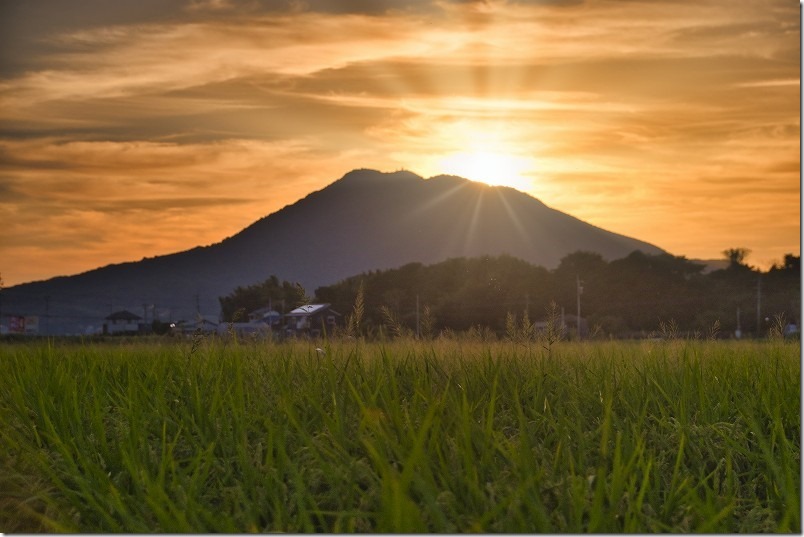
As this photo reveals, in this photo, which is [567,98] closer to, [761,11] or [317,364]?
[761,11]

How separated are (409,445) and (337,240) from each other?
487 cm

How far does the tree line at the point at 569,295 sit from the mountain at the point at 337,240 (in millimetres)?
299

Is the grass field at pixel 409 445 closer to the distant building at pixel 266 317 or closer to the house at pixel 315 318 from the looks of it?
the house at pixel 315 318

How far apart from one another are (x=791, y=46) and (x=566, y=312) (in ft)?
24.8

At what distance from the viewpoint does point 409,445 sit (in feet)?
12.9

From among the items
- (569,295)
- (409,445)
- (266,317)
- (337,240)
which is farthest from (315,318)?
(569,295)

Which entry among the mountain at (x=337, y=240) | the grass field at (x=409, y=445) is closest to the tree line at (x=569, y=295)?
the mountain at (x=337, y=240)

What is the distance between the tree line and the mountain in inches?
11.8

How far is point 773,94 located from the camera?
6.06m

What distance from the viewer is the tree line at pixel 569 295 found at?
783 cm

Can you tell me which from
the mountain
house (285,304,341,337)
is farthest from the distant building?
the mountain

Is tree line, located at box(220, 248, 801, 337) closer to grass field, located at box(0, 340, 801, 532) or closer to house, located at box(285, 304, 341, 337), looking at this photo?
house, located at box(285, 304, 341, 337)

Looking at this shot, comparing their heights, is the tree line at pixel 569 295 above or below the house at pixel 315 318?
above

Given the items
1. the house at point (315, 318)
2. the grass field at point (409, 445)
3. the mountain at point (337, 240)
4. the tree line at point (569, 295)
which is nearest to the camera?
the grass field at point (409, 445)
